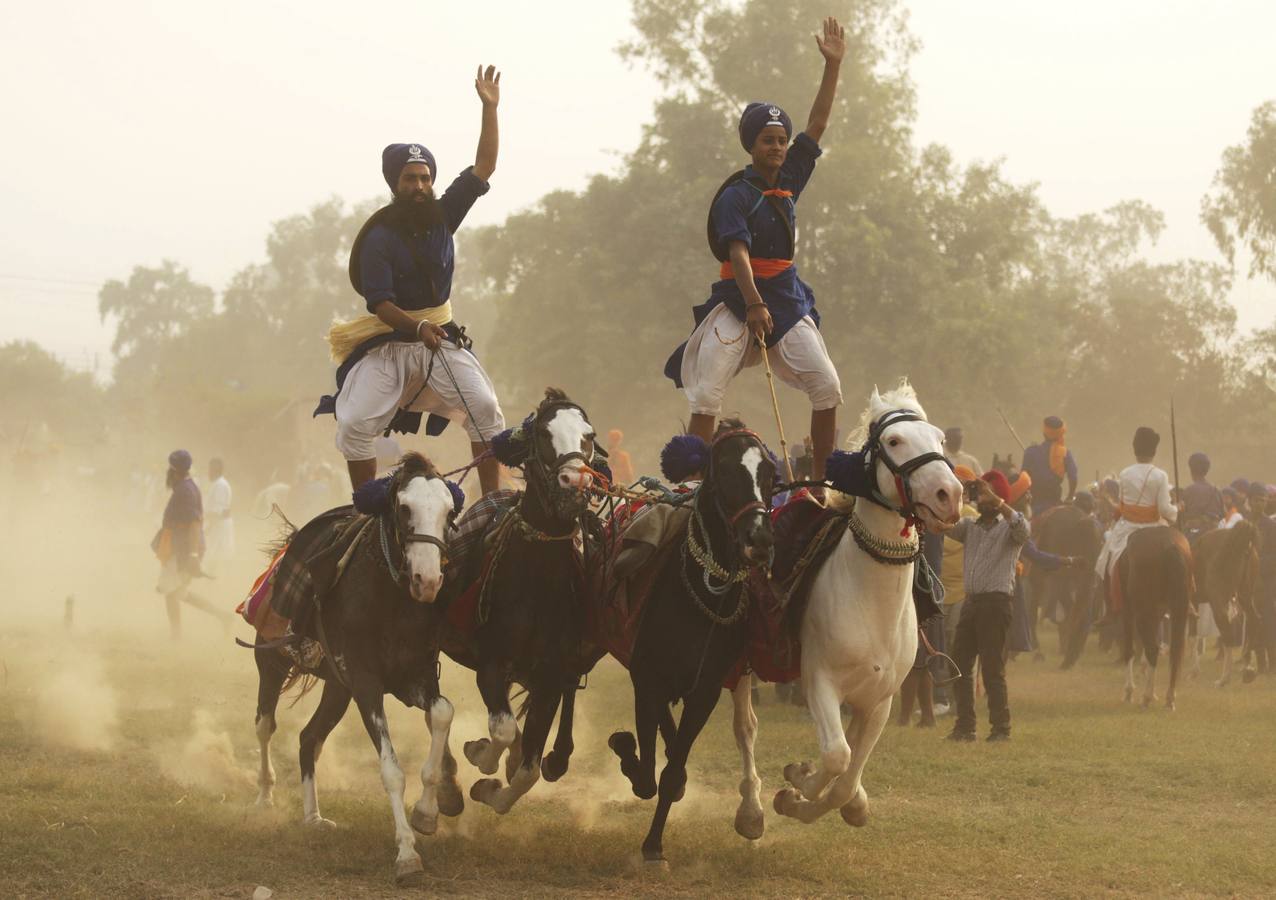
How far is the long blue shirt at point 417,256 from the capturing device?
30.9ft

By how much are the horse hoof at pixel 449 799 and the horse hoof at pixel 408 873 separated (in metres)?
0.92

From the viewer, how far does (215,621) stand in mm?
24000

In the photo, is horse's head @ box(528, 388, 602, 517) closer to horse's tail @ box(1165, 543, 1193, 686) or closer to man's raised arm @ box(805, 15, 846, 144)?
man's raised arm @ box(805, 15, 846, 144)

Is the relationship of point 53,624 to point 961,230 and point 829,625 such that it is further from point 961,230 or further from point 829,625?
point 961,230

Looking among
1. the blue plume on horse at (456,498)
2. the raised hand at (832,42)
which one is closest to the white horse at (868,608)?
the blue plume on horse at (456,498)

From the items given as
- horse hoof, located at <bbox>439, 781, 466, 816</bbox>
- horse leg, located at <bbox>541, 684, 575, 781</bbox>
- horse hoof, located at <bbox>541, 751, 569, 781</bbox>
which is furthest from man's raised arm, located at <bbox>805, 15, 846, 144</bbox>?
horse hoof, located at <bbox>439, 781, 466, 816</bbox>

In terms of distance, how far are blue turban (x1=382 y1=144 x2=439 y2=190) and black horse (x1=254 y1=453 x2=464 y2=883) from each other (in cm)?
214

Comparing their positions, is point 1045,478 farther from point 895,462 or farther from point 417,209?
point 895,462

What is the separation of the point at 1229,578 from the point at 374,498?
13278mm

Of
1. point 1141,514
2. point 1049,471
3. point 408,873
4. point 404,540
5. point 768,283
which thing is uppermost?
point 1049,471

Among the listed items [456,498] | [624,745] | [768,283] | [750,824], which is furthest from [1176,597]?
[456,498]

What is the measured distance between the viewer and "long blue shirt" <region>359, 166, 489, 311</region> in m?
9.42

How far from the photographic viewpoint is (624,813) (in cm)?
1010

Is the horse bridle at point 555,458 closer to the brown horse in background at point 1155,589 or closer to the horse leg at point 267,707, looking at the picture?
the horse leg at point 267,707
